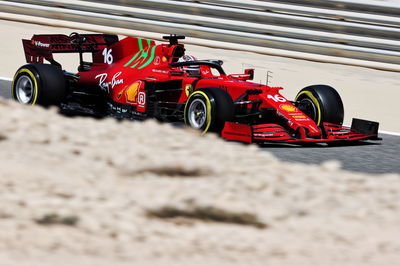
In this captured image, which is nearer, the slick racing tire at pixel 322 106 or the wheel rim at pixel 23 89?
the slick racing tire at pixel 322 106

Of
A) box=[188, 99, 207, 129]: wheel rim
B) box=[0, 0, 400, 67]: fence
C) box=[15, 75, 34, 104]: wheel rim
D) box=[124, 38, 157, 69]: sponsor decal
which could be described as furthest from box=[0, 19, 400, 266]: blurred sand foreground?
box=[0, 0, 400, 67]: fence

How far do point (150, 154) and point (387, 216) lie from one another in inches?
70.2

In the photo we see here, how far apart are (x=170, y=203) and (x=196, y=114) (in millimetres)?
3941

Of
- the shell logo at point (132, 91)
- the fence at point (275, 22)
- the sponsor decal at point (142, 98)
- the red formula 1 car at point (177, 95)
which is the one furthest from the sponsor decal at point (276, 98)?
the fence at point (275, 22)

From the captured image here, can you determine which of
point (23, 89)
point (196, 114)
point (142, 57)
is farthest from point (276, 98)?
point (23, 89)

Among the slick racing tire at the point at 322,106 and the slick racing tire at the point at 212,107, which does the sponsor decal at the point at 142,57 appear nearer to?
the slick racing tire at the point at 212,107

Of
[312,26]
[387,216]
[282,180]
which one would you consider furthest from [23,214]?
[312,26]

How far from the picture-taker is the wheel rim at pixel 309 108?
9.60 meters

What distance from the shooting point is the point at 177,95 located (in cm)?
955

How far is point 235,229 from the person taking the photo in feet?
15.8

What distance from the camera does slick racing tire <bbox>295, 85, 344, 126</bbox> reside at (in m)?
9.51

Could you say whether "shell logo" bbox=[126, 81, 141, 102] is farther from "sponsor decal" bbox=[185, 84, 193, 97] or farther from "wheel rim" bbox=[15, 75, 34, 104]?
"wheel rim" bbox=[15, 75, 34, 104]

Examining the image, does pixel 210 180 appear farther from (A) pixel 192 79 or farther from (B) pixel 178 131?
(A) pixel 192 79

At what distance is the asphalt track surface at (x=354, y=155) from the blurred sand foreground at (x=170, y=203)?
5.32 ft
